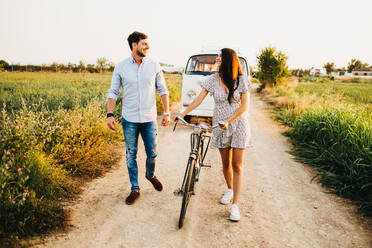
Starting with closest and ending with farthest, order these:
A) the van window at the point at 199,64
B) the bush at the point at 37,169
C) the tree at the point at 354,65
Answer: the bush at the point at 37,169 < the van window at the point at 199,64 < the tree at the point at 354,65

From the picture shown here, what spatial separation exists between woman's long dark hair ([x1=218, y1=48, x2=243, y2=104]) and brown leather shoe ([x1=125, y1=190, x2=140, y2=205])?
75.9 inches

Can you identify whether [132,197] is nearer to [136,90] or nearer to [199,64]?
[136,90]

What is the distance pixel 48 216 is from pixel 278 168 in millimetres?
4112

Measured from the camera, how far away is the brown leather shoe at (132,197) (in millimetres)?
3416

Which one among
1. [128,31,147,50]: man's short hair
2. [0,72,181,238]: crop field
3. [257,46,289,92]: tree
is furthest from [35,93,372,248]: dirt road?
[257,46,289,92]: tree

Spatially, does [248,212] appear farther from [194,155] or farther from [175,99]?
[175,99]

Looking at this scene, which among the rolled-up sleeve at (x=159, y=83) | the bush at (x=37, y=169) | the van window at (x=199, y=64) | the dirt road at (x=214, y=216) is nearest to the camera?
the bush at (x=37, y=169)

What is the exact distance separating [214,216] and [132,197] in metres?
1.17

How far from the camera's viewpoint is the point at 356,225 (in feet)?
10.3

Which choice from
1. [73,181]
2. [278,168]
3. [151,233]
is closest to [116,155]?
[73,181]

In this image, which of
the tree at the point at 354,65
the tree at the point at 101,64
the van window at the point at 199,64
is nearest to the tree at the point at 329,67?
the tree at the point at 354,65

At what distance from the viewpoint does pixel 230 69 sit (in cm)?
282

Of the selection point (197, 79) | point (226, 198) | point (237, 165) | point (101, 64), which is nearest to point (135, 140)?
point (237, 165)

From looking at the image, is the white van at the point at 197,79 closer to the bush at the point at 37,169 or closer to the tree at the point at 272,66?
the bush at the point at 37,169
